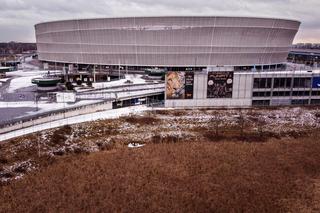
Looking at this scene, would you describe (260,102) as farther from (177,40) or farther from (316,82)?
(177,40)

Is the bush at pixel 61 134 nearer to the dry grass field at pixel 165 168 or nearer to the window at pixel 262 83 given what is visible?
the dry grass field at pixel 165 168

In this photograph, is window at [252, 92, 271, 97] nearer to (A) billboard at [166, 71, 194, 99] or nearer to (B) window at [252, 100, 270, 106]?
(B) window at [252, 100, 270, 106]

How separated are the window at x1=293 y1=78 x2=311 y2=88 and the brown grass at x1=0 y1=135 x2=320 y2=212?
22497 mm

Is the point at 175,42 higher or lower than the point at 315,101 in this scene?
higher

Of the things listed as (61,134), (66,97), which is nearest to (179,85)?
(66,97)

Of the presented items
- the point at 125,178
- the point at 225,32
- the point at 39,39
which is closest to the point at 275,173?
the point at 125,178

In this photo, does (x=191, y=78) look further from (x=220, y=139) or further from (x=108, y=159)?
(x=108, y=159)

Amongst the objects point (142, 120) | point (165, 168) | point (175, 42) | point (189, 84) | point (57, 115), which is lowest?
point (165, 168)

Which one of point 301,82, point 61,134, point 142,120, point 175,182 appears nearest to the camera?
point 175,182

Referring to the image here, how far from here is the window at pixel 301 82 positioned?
52856mm

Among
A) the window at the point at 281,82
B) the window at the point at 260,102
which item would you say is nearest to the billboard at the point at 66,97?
the window at the point at 260,102

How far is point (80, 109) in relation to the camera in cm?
4362

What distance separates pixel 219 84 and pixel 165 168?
26348mm

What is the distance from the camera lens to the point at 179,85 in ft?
163
